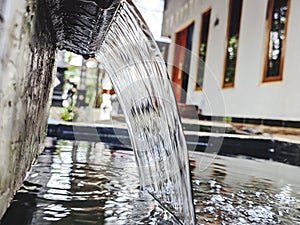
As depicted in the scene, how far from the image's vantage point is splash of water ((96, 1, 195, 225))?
3.35 feet

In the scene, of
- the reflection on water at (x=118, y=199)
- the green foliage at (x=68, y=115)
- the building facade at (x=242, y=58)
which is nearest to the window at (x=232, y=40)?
the building facade at (x=242, y=58)

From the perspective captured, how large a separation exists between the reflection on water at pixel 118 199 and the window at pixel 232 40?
5.19 meters

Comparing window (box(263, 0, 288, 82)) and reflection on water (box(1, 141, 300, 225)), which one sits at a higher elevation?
window (box(263, 0, 288, 82))

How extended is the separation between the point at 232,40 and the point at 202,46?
1.85m

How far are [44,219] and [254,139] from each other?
343 cm

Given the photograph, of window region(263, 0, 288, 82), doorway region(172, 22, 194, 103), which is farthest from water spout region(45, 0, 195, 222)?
doorway region(172, 22, 194, 103)

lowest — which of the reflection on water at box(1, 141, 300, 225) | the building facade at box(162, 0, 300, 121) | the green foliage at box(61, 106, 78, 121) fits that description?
the reflection on water at box(1, 141, 300, 225)

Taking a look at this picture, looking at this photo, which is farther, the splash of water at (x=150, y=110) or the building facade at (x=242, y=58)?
the building facade at (x=242, y=58)

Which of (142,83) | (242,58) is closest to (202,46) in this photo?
(242,58)

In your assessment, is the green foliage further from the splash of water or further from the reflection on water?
the splash of water

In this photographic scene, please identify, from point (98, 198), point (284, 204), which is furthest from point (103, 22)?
point (284, 204)

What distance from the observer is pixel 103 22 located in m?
1.20

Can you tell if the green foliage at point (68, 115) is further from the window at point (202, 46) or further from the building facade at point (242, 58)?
the window at point (202, 46)

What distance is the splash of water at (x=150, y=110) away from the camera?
3.35 feet
